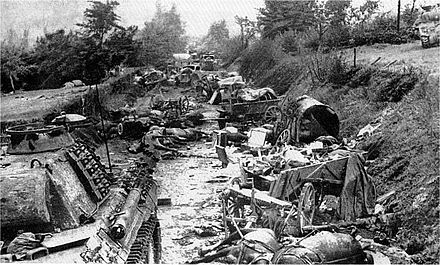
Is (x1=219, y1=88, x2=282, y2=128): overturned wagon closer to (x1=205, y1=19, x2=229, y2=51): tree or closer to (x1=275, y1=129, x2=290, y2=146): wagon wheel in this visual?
(x1=275, y1=129, x2=290, y2=146): wagon wheel

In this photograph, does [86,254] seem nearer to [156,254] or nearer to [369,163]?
[156,254]

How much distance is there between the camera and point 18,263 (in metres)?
5.44

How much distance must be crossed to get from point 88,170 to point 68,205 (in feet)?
4.49

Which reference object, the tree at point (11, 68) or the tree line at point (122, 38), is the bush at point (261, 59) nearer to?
the tree line at point (122, 38)

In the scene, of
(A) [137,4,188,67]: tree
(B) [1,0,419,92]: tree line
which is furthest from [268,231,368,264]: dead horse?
(A) [137,4,188,67]: tree

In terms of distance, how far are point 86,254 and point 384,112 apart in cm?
1013

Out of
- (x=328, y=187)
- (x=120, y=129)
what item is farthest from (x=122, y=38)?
(x=328, y=187)

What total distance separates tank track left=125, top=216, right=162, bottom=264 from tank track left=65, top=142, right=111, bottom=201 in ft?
3.12

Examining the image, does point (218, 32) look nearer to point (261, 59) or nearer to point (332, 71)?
point (261, 59)

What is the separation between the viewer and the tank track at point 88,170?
831cm

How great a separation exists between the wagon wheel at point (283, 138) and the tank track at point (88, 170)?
21.5 ft

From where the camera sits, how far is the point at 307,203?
8.63 metres

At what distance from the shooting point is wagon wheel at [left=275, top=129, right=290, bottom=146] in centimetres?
1452

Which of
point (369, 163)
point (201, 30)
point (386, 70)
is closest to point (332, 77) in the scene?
point (386, 70)
